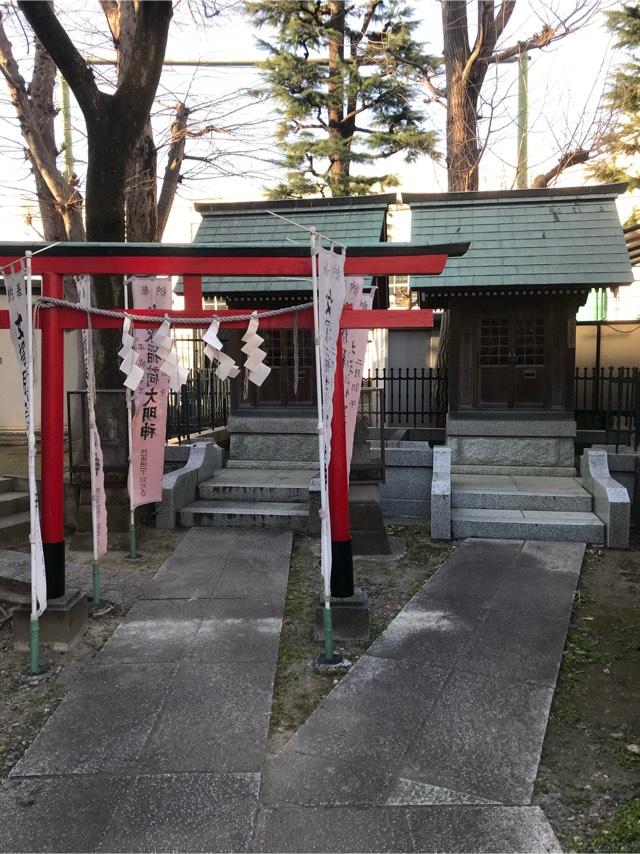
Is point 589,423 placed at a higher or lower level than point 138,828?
higher

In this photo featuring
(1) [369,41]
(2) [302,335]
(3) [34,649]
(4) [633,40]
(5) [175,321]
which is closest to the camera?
(3) [34,649]

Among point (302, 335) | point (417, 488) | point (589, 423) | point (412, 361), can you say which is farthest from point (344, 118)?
point (417, 488)

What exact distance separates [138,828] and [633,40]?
20997 millimetres

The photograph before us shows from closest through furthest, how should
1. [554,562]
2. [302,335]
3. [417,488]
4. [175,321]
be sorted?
[175,321] → [554,562] → [417,488] → [302,335]

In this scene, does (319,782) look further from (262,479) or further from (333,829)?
(262,479)

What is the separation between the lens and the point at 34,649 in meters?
5.43

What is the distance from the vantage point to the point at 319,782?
12.9 ft

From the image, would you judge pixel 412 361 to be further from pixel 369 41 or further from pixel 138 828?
pixel 138 828

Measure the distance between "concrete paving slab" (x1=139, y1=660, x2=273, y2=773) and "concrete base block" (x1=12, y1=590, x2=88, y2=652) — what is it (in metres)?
1.21

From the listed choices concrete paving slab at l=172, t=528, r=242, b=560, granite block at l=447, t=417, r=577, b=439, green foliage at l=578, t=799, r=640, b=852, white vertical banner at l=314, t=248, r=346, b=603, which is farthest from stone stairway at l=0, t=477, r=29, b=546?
green foliage at l=578, t=799, r=640, b=852

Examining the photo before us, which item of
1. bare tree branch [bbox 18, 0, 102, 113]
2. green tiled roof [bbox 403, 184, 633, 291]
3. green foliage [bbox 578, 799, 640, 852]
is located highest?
bare tree branch [bbox 18, 0, 102, 113]

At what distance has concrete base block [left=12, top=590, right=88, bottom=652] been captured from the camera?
5.86m

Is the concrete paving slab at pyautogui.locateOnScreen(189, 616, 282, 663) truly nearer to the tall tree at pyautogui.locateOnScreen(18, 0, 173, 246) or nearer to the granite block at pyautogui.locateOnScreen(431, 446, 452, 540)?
the granite block at pyautogui.locateOnScreen(431, 446, 452, 540)

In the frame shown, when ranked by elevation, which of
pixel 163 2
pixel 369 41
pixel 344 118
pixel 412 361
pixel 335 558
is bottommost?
pixel 335 558
